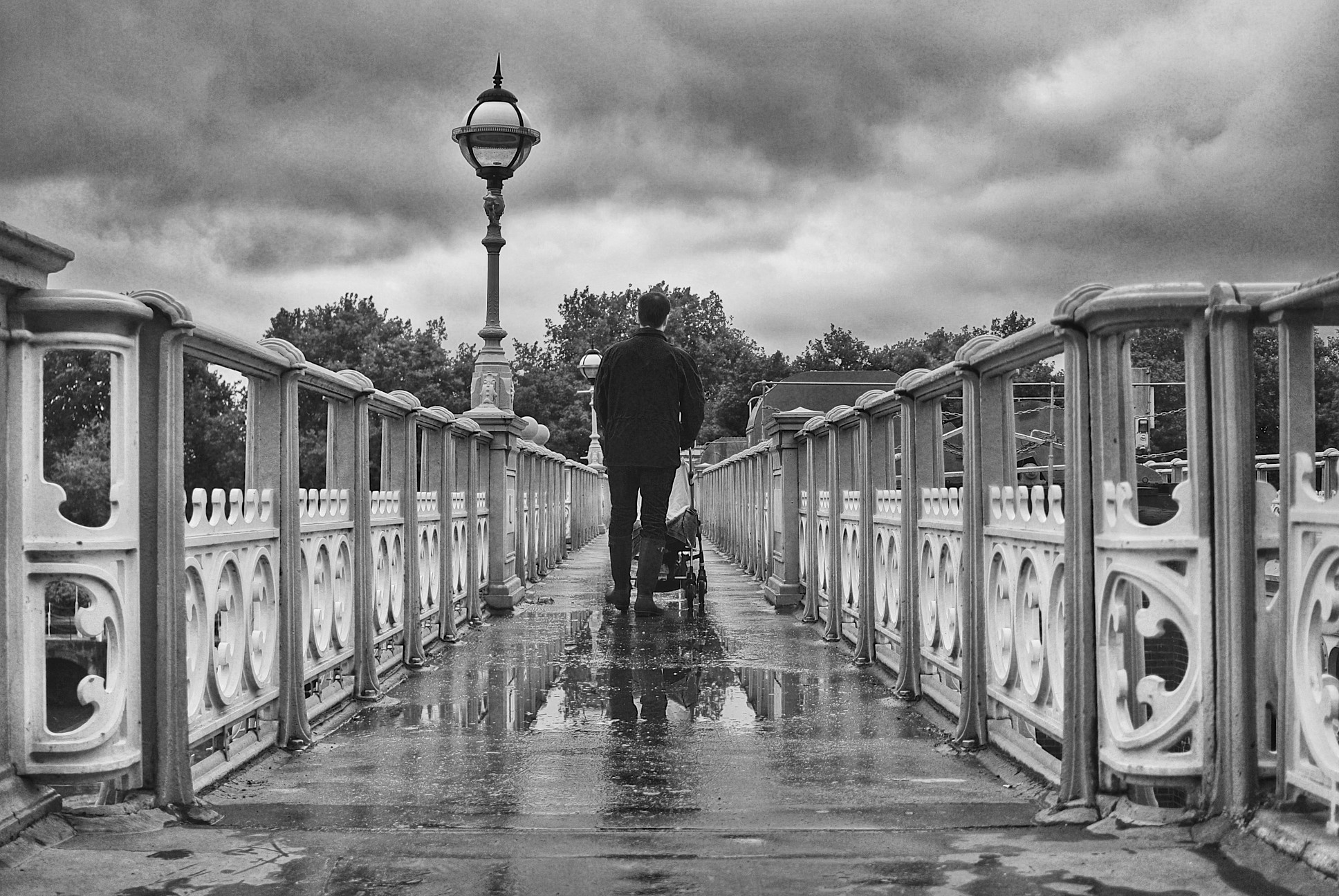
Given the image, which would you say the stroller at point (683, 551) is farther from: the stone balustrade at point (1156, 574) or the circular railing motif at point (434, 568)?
the stone balustrade at point (1156, 574)

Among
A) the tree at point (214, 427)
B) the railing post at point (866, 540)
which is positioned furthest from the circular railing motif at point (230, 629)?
the tree at point (214, 427)

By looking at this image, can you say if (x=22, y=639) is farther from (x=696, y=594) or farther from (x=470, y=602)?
(x=696, y=594)

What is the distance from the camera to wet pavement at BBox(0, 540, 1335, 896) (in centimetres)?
302

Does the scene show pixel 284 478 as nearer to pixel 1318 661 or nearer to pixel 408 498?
pixel 408 498

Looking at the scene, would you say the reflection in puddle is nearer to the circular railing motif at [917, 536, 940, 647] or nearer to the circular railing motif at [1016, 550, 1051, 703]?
the circular railing motif at [917, 536, 940, 647]

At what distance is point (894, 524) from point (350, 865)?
3.95 metres

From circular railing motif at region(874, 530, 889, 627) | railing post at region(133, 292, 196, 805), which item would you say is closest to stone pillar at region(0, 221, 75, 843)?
railing post at region(133, 292, 196, 805)

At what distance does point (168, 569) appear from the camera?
147 inches

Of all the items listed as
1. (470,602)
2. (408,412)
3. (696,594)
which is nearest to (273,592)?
(408,412)

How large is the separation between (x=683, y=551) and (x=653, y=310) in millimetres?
2038

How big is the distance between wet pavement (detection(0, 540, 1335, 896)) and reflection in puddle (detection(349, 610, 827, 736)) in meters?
0.02

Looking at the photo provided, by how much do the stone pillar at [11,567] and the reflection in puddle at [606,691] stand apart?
206cm

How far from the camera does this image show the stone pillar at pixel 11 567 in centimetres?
331

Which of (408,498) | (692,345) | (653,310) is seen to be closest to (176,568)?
(408,498)
